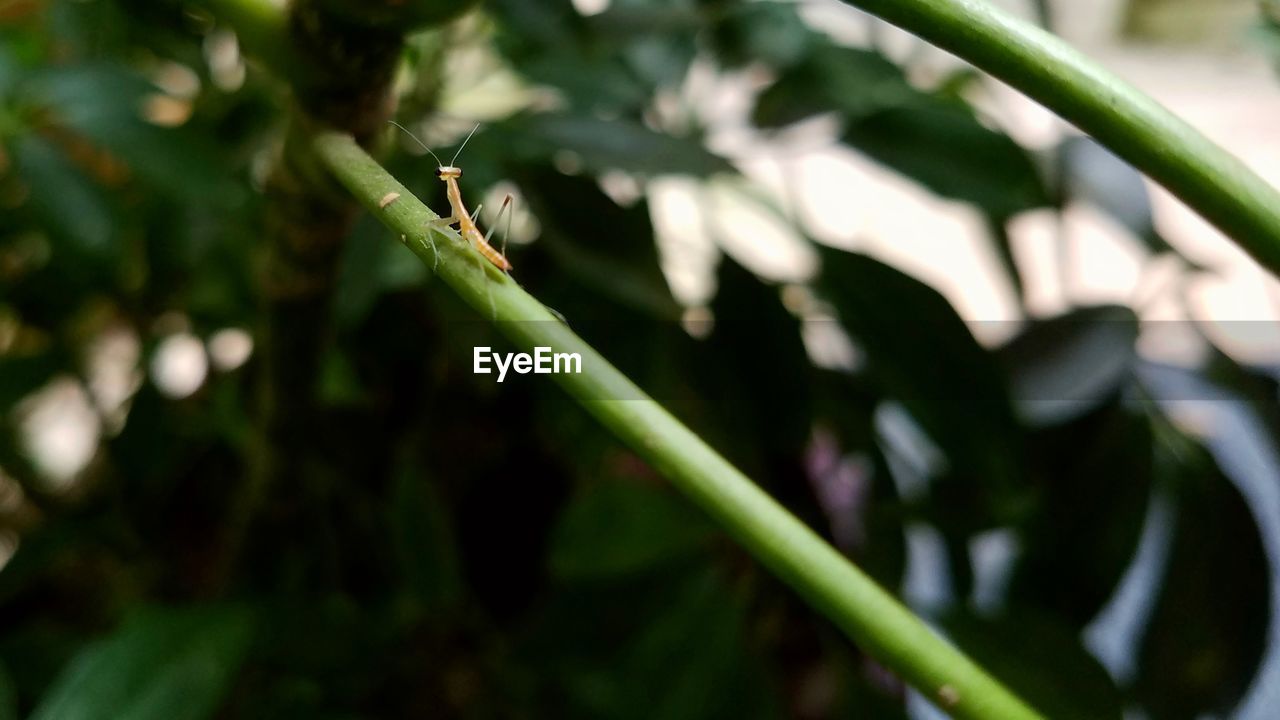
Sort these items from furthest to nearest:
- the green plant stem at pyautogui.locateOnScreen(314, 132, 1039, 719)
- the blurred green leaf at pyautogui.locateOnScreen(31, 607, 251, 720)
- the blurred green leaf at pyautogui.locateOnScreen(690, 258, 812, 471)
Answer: the blurred green leaf at pyautogui.locateOnScreen(690, 258, 812, 471), the blurred green leaf at pyautogui.locateOnScreen(31, 607, 251, 720), the green plant stem at pyautogui.locateOnScreen(314, 132, 1039, 719)

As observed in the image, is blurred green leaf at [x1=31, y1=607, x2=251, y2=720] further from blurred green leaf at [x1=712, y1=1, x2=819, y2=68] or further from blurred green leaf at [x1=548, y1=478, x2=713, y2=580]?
blurred green leaf at [x1=712, y1=1, x2=819, y2=68]

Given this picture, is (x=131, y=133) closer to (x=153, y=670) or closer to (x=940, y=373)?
(x=153, y=670)

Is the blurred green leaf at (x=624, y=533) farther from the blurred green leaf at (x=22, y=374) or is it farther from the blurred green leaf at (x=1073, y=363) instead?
the blurred green leaf at (x=22, y=374)

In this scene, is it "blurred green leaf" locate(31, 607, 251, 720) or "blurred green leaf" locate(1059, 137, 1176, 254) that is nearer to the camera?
"blurred green leaf" locate(31, 607, 251, 720)

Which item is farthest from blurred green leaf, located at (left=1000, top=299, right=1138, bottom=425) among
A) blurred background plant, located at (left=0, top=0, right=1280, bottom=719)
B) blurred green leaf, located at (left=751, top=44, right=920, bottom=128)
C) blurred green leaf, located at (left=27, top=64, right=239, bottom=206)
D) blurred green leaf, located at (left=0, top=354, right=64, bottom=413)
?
blurred green leaf, located at (left=0, top=354, right=64, bottom=413)

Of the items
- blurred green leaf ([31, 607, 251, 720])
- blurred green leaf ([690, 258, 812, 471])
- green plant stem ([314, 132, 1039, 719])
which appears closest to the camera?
green plant stem ([314, 132, 1039, 719])

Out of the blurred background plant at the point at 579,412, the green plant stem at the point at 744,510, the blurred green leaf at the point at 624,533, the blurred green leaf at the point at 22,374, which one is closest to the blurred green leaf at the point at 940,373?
the blurred background plant at the point at 579,412
